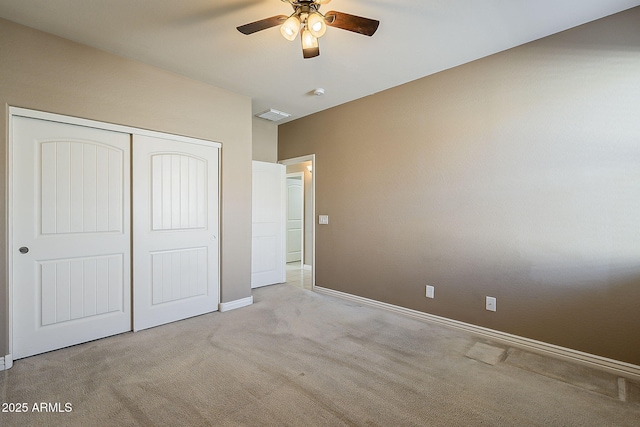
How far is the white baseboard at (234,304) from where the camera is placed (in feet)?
11.8

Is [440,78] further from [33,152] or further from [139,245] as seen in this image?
[33,152]

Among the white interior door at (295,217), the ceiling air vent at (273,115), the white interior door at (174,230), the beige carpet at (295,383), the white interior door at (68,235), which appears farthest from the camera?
the white interior door at (295,217)

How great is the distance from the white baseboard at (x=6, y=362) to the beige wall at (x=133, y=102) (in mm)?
44

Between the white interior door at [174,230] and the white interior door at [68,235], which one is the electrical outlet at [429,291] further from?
the white interior door at [68,235]

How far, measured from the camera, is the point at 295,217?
6887mm

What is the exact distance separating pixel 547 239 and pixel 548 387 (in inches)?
45.2

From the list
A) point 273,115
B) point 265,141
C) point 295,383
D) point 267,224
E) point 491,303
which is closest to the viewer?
point 295,383

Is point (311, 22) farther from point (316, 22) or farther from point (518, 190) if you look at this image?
point (518, 190)

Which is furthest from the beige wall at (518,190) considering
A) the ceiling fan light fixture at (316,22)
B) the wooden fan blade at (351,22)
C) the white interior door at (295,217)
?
the white interior door at (295,217)

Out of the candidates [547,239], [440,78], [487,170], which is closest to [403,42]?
[440,78]

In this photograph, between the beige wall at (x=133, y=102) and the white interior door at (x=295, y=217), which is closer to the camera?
the beige wall at (x=133, y=102)

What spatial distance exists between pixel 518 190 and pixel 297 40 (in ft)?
7.71

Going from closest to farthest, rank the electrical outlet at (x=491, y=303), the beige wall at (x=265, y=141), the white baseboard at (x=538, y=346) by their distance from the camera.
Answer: the white baseboard at (x=538, y=346) < the electrical outlet at (x=491, y=303) < the beige wall at (x=265, y=141)

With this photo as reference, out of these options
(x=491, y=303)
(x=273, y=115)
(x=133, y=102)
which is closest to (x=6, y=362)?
(x=133, y=102)
